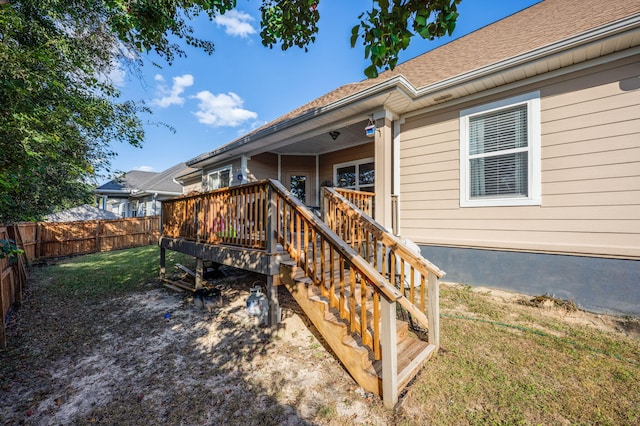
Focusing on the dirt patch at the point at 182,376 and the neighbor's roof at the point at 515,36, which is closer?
the dirt patch at the point at 182,376

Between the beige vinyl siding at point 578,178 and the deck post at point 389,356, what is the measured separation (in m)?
3.65

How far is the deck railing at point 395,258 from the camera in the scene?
10.1 ft

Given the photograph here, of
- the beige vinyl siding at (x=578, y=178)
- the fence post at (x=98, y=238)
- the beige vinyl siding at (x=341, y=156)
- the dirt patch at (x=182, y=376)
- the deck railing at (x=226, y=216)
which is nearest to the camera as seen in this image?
the dirt patch at (x=182, y=376)

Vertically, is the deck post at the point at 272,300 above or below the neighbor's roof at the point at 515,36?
below

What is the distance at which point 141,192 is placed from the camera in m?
17.2

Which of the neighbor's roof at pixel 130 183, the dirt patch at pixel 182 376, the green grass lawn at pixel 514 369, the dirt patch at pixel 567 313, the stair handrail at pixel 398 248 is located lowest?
the dirt patch at pixel 182 376

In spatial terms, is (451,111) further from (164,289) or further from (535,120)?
(164,289)

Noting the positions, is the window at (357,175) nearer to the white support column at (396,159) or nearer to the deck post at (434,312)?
the white support column at (396,159)

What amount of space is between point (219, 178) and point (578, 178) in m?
10.1

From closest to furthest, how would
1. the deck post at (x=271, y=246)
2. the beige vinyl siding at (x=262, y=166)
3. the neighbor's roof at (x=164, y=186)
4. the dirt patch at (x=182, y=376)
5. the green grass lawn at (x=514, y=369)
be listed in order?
the green grass lawn at (x=514, y=369) → the dirt patch at (x=182, y=376) → the deck post at (x=271, y=246) → the beige vinyl siding at (x=262, y=166) → the neighbor's roof at (x=164, y=186)

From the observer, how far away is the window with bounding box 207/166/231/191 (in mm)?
9523

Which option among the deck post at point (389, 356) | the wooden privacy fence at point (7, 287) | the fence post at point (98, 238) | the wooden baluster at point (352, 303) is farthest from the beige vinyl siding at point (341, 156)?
the fence post at point (98, 238)

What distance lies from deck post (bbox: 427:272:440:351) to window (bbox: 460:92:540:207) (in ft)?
8.83

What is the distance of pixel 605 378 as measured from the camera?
250cm
